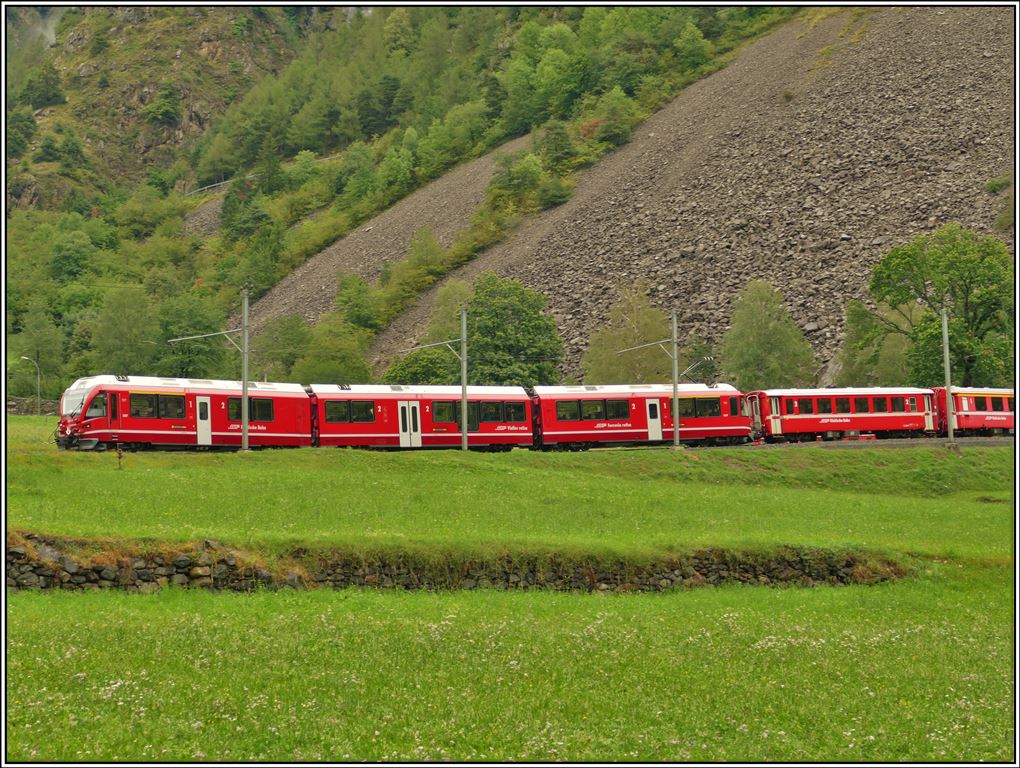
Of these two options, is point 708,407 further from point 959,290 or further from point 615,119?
point 615,119

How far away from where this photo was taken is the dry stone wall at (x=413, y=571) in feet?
80.1

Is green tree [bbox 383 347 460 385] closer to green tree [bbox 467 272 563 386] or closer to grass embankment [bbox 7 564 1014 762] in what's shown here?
green tree [bbox 467 272 563 386]

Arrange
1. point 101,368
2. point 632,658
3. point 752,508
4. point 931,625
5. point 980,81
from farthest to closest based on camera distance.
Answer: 1. point 980,81
2. point 101,368
3. point 752,508
4. point 931,625
5. point 632,658

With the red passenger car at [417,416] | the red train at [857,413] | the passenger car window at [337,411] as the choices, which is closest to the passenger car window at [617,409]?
the red passenger car at [417,416]

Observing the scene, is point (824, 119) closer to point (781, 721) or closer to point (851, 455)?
point (851, 455)

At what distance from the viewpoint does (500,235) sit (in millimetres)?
157500

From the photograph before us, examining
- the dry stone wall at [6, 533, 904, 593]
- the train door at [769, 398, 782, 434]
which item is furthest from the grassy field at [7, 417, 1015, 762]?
the train door at [769, 398, 782, 434]

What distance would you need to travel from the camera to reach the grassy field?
15.4 metres

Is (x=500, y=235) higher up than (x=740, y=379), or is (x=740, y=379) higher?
(x=500, y=235)

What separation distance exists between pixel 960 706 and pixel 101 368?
9737 cm

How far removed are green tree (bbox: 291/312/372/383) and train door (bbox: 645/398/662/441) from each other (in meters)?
44.1

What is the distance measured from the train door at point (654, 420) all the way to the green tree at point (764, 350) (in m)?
28.8

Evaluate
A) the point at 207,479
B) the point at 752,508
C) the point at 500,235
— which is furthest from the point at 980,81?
the point at 207,479

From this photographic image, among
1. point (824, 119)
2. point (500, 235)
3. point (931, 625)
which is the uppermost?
point (824, 119)
